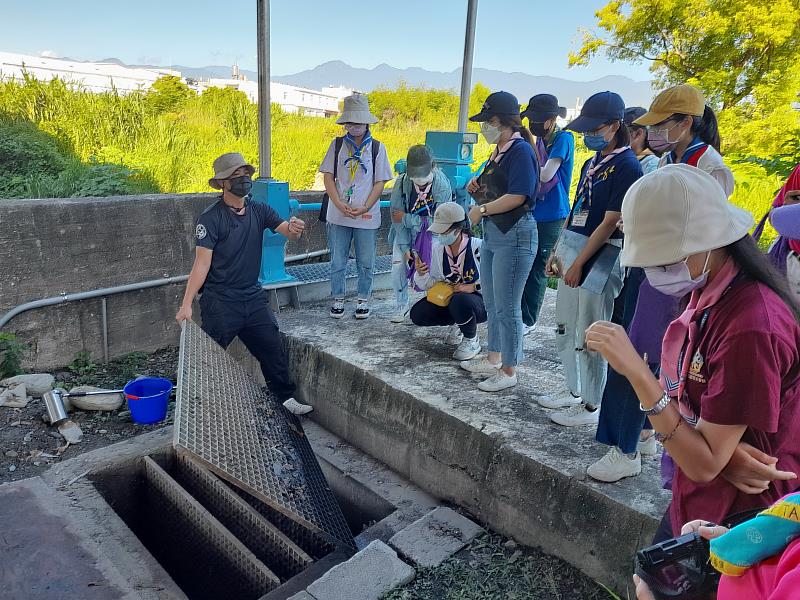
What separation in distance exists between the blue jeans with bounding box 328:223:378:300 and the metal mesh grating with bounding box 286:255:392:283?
0.44 metres

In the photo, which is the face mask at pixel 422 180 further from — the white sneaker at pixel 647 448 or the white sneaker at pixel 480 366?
the white sneaker at pixel 647 448

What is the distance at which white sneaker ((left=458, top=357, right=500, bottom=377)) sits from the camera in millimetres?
3993

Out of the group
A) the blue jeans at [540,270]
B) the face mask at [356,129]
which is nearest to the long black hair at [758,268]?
the blue jeans at [540,270]

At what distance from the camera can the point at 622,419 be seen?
2658mm

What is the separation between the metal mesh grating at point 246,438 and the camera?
2822mm

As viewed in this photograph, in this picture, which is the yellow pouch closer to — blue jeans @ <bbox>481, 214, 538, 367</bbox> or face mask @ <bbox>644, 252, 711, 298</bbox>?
blue jeans @ <bbox>481, 214, 538, 367</bbox>

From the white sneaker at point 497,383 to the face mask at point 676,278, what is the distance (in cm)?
232

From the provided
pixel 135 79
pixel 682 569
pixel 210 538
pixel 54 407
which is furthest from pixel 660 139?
pixel 135 79

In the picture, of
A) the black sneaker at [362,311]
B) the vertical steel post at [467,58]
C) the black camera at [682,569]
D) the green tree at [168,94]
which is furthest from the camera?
the green tree at [168,94]

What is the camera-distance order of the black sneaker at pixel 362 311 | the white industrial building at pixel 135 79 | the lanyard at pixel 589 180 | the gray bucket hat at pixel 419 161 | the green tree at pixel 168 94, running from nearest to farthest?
the lanyard at pixel 589 180 < the gray bucket hat at pixel 419 161 < the black sneaker at pixel 362 311 < the green tree at pixel 168 94 < the white industrial building at pixel 135 79

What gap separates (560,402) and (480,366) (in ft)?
2.21

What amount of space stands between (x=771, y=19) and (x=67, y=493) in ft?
57.2

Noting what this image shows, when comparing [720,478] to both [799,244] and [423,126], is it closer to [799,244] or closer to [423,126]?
[799,244]

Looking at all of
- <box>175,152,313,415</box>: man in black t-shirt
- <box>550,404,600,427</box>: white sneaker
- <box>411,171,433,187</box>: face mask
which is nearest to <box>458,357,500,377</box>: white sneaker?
<box>550,404,600,427</box>: white sneaker
